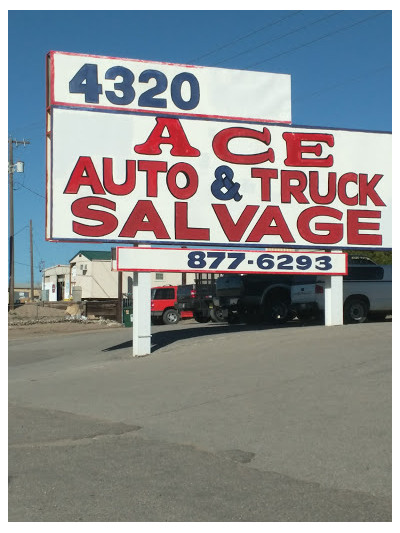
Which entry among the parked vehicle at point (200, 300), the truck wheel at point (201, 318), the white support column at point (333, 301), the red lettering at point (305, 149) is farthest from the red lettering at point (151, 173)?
the truck wheel at point (201, 318)

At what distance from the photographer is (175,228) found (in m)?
18.7

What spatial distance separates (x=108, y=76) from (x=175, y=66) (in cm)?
189

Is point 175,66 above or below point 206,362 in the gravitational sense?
above

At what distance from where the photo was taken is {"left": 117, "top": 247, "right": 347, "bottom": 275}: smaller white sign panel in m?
18.1

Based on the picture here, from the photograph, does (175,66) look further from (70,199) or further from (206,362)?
(206,362)

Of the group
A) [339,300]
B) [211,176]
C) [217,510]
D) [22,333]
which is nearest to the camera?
[217,510]

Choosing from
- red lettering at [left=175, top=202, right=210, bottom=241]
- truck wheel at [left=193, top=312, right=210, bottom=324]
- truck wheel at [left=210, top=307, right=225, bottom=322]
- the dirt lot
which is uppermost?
red lettering at [left=175, top=202, right=210, bottom=241]

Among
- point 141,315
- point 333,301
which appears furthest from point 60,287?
point 141,315

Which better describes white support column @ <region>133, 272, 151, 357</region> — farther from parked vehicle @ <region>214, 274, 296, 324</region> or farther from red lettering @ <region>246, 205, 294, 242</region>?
parked vehicle @ <region>214, 274, 296, 324</region>

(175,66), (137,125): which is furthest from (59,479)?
(175,66)

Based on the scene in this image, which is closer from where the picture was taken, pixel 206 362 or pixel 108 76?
pixel 206 362

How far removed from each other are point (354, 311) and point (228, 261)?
225 inches

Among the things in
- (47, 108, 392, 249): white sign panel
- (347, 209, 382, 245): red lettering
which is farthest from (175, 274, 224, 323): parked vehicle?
(47, 108, 392, 249): white sign panel

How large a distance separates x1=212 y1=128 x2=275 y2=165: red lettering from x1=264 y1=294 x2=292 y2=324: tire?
599 centimetres
